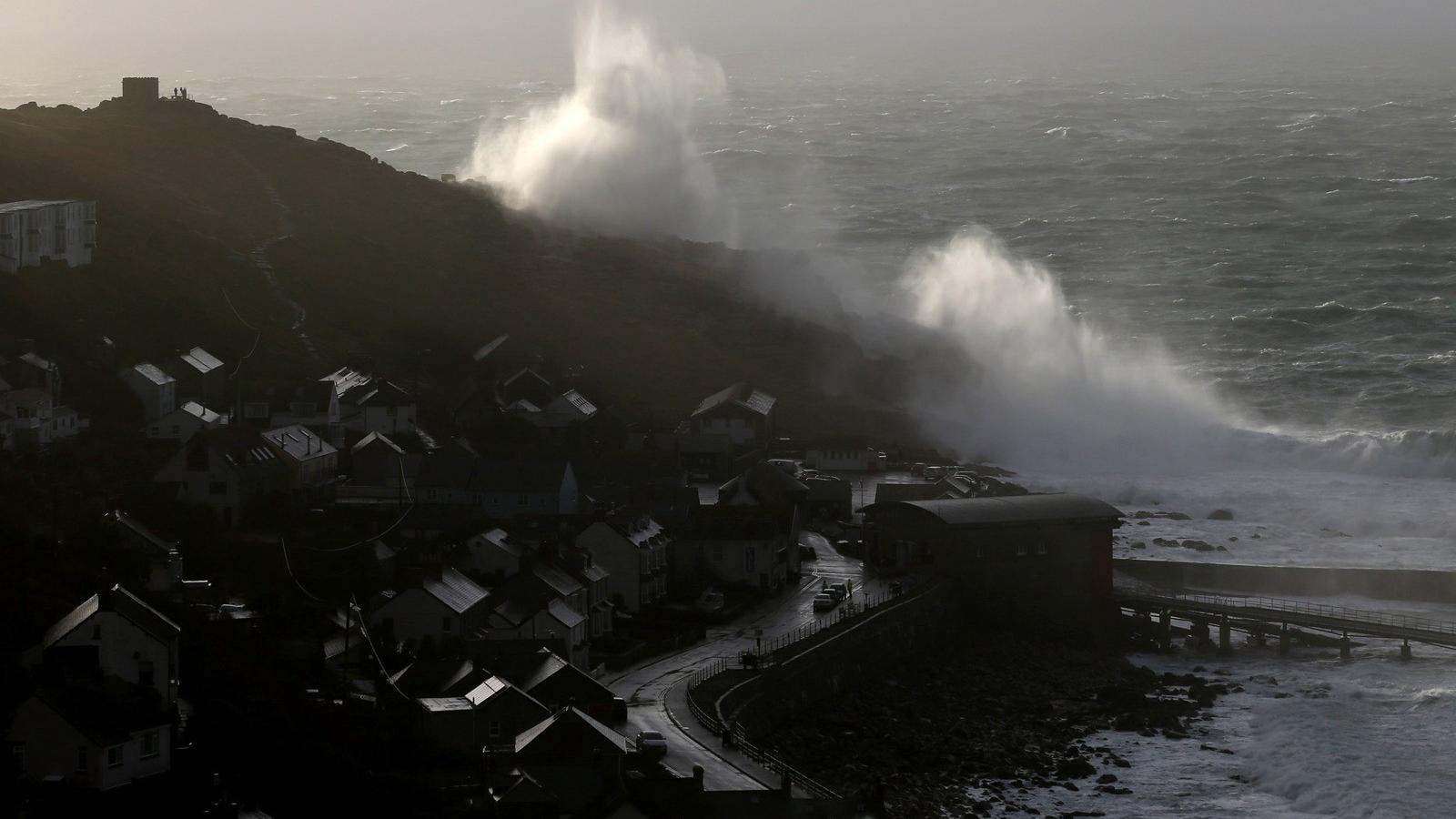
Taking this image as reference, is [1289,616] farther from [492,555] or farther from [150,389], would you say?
[150,389]

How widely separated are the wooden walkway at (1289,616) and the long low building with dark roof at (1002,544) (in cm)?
86

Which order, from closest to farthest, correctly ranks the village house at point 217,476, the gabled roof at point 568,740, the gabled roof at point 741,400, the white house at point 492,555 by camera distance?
the gabled roof at point 568,740
the white house at point 492,555
the village house at point 217,476
the gabled roof at point 741,400

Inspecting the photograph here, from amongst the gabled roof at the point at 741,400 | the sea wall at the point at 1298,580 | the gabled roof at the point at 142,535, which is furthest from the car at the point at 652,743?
the gabled roof at the point at 741,400

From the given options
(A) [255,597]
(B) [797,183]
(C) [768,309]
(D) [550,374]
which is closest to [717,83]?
(B) [797,183]

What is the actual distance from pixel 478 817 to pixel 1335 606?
2206cm

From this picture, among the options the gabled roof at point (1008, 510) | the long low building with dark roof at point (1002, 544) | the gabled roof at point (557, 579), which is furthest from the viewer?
the gabled roof at point (1008, 510)

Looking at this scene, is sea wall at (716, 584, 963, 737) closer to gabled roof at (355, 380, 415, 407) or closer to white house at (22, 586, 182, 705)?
white house at (22, 586, 182, 705)

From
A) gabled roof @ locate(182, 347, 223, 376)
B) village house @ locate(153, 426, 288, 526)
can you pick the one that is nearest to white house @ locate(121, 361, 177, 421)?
gabled roof @ locate(182, 347, 223, 376)

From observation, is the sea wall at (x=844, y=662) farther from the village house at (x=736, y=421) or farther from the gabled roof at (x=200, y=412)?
the gabled roof at (x=200, y=412)

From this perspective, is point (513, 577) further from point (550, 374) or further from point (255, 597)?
point (550, 374)

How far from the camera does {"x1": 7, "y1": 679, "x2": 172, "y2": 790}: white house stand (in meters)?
22.9

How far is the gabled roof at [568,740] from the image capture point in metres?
A: 24.9

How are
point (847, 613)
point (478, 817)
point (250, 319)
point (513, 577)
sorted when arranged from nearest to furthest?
point (478, 817), point (513, 577), point (847, 613), point (250, 319)

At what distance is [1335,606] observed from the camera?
40750 millimetres
